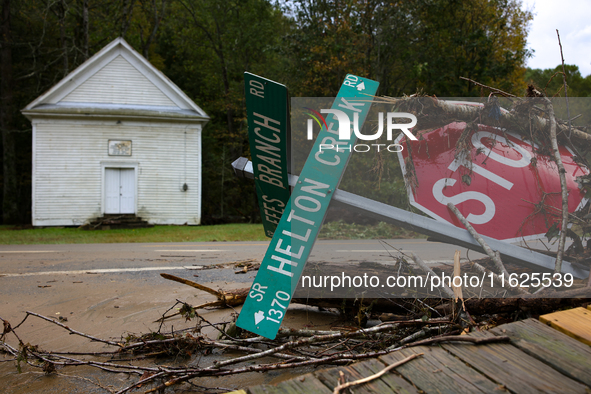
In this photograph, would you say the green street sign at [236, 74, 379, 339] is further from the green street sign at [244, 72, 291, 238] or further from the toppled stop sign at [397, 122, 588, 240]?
the toppled stop sign at [397, 122, 588, 240]

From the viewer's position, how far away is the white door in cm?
1875

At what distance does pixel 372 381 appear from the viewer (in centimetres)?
173

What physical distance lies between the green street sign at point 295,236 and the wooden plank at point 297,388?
51 cm

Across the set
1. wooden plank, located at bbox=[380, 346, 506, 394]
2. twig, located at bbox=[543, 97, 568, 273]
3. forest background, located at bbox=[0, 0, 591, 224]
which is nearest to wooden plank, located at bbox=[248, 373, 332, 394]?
wooden plank, located at bbox=[380, 346, 506, 394]

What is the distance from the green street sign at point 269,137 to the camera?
221cm

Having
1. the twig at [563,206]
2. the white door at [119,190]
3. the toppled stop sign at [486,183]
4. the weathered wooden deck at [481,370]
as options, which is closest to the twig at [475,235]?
the toppled stop sign at [486,183]

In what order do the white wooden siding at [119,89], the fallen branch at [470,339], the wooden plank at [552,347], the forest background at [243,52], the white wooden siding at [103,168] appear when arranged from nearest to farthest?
1. the wooden plank at [552,347]
2. the fallen branch at [470,339]
3. the white wooden siding at [103,168]
4. the white wooden siding at [119,89]
5. the forest background at [243,52]

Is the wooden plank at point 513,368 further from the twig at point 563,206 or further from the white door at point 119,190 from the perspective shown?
the white door at point 119,190

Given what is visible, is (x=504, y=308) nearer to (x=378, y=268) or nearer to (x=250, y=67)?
(x=378, y=268)

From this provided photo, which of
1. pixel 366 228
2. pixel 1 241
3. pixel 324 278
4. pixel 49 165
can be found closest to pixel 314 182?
pixel 366 228

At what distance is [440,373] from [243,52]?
30.2 m

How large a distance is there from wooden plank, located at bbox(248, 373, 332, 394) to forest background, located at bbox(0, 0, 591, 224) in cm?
1720

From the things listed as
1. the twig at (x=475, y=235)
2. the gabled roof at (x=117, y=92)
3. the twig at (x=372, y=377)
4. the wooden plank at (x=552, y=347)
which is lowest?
the twig at (x=372, y=377)

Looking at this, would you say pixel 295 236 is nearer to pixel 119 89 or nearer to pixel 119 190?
pixel 119 190
